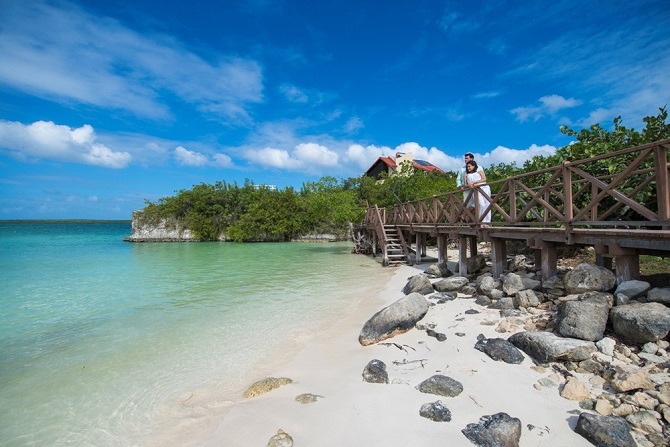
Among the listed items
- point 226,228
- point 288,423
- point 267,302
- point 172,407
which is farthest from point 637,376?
point 226,228

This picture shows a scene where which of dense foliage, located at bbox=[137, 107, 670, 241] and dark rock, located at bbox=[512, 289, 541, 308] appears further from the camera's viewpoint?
dense foliage, located at bbox=[137, 107, 670, 241]

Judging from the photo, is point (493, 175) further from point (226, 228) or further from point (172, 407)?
point (226, 228)

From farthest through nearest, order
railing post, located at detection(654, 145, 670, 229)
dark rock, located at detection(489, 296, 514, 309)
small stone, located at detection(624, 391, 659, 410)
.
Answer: dark rock, located at detection(489, 296, 514, 309) → railing post, located at detection(654, 145, 670, 229) → small stone, located at detection(624, 391, 659, 410)

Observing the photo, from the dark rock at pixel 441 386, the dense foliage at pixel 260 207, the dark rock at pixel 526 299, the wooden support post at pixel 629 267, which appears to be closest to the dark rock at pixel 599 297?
the wooden support post at pixel 629 267

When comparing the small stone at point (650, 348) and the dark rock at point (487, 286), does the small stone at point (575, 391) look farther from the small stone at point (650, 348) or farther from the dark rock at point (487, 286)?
the dark rock at point (487, 286)

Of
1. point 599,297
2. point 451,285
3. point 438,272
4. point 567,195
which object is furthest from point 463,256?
point 599,297

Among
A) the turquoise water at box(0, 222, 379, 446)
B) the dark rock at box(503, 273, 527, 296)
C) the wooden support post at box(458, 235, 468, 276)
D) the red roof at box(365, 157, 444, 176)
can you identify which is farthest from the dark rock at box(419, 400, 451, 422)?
the red roof at box(365, 157, 444, 176)

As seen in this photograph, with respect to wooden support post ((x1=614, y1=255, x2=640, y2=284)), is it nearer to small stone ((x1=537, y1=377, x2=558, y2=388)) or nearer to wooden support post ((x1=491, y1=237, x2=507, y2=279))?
small stone ((x1=537, y1=377, x2=558, y2=388))

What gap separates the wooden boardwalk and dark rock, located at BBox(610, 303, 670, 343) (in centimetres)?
102

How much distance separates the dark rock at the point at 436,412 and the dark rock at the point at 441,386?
0.26m

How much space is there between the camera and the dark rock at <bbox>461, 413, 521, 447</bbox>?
2.88 meters

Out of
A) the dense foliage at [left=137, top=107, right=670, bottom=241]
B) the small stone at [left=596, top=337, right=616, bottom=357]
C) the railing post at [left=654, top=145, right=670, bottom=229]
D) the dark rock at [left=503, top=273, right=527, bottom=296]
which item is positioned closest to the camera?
the small stone at [left=596, top=337, right=616, bottom=357]

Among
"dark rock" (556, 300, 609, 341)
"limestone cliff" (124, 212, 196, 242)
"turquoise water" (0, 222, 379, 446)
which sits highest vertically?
"limestone cliff" (124, 212, 196, 242)

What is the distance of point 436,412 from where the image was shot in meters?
3.38
